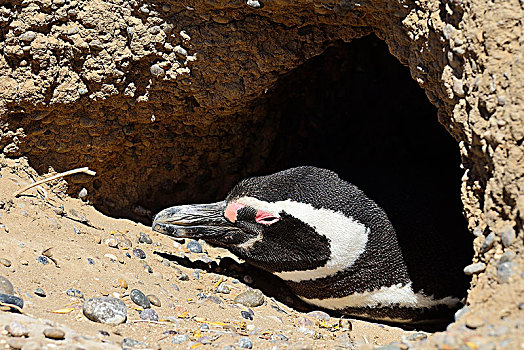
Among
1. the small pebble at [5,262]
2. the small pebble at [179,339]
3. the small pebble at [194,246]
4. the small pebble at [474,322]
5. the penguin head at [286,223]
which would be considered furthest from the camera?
the small pebble at [194,246]

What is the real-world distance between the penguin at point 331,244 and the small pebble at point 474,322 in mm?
A: 1019

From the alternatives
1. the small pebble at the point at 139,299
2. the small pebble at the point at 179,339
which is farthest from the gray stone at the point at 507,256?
the small pebble at the point at 139,299

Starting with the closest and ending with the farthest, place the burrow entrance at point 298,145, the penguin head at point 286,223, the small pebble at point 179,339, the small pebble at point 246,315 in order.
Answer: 1. the small pebble at point 179,339
2. the small pebble at point 246,315
3. the penguin head at point 286,223
4. the burrow entrance at point 298,145

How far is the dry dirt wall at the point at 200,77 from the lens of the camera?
188 centimetres

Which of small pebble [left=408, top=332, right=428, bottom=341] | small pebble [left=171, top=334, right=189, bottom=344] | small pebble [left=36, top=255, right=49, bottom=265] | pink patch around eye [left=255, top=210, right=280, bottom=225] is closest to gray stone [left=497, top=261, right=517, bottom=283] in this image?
small pebble [left=408, top=332, right=428, bottom=341]

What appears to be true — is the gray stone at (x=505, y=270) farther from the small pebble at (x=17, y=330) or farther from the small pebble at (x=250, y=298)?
the small pebble at (x=17, y=330)

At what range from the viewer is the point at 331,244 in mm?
2658

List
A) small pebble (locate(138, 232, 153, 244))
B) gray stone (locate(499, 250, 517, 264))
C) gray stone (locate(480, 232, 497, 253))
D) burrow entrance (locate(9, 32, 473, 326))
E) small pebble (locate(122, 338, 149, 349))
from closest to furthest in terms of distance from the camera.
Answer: gray stone (locate(499, 250, 517, 264)) < gray stone (locate(480, 232, 497, 253)) < small pebble (locate(122, 338, 149, 349)) < burrow entrance (locate(9, 32, 473, 326)) < small pebble (locate(138, 232, 153, 244))

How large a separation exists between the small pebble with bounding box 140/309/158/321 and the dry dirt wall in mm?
935

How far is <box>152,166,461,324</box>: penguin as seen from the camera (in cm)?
266

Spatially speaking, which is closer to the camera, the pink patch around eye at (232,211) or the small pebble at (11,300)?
the small pebble at (11,300)

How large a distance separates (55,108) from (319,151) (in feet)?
4.86

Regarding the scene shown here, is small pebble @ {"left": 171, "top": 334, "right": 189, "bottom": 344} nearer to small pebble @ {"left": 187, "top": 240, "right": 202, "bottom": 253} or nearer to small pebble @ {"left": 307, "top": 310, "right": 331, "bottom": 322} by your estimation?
small pebble @ {"left": 307, "top": 310, "right": 331, "bottom": 322}

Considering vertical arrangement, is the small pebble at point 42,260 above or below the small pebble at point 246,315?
below
